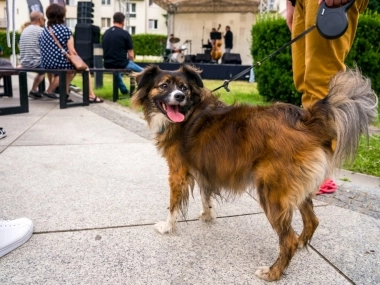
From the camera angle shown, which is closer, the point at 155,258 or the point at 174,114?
the point at 155,258

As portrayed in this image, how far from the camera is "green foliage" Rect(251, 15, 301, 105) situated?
840 centimetres

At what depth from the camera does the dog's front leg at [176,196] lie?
2.68 metres

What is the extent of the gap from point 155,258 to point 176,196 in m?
0.55

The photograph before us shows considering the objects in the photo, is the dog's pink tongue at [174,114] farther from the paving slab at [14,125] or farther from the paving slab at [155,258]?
the paving slab at [14,125]

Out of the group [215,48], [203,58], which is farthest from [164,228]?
[215,48]

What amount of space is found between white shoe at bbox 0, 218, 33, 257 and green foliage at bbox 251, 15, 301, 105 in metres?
7.03

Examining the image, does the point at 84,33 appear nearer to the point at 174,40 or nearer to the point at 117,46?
the point at 117,46

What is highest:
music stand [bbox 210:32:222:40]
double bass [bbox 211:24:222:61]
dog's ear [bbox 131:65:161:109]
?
music stand [bbox 210:32:222:40]

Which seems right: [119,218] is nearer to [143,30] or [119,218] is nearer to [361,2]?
[361,2]

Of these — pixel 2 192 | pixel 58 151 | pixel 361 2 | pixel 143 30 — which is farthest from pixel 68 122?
pixel 143 30

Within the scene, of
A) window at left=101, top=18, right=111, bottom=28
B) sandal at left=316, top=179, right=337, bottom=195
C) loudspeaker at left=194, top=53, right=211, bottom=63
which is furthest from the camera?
window at left=101, top=18, right=111, bottom=28

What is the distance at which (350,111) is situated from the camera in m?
2.00

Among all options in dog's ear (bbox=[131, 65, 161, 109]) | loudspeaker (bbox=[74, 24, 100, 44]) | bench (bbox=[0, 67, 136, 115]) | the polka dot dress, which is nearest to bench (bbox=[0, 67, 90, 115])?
bench (bbox=[0, 67, 136, 115])

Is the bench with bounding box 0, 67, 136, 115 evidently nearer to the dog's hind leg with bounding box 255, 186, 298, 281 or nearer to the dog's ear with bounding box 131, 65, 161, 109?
the dog's ear with bounding box 131, 65, 161, 109
